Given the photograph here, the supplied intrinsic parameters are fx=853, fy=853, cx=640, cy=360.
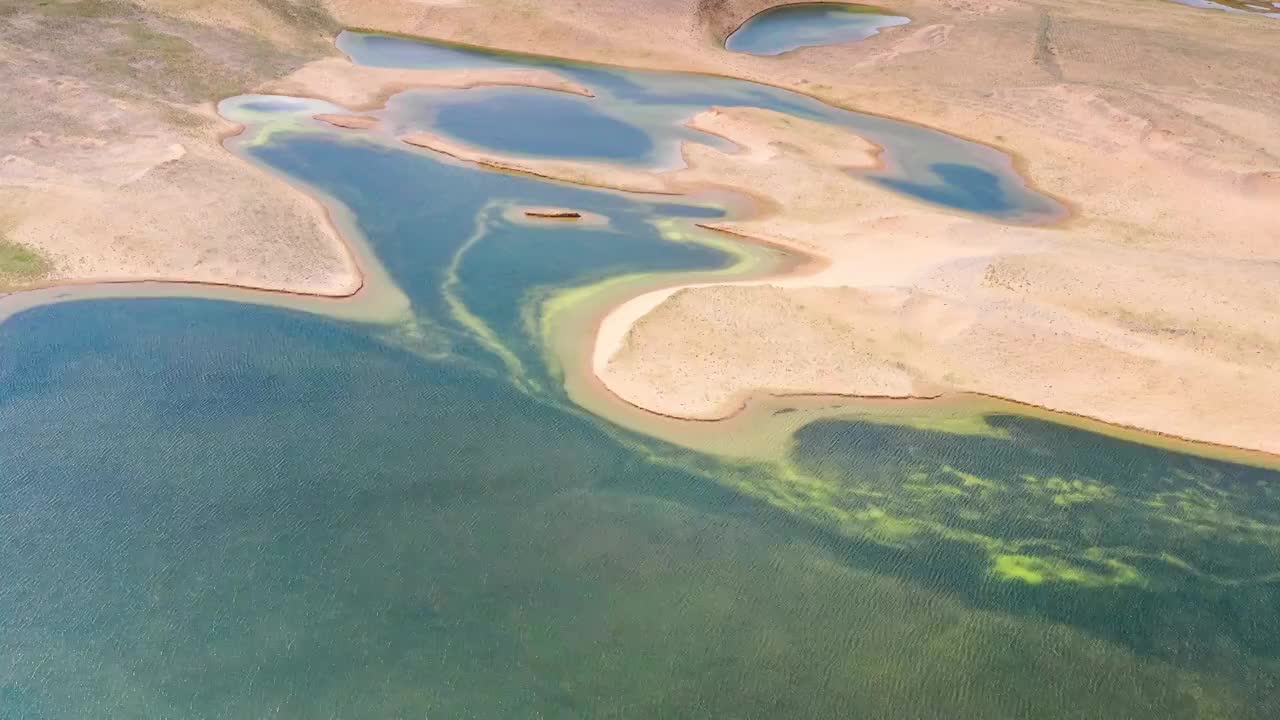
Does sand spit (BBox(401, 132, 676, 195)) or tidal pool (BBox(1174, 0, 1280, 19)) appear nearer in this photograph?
sand spit (BBox(401, 132, 676, 195))

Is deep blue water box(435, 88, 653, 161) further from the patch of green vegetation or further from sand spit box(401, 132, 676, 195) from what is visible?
the patch of green vegetation

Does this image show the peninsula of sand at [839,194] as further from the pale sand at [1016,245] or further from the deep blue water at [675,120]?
the deep blue water at [675,120]

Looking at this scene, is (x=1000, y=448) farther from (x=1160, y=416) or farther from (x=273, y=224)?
(x=273, y=224)

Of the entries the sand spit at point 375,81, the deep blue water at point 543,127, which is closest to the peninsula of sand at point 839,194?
the sand spit at point 375,81

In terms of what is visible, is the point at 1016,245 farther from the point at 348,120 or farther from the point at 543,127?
the point at 348,120

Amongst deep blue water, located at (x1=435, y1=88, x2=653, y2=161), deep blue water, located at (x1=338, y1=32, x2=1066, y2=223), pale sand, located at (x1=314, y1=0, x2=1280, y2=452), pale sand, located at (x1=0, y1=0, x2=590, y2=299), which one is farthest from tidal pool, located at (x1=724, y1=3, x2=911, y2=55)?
deep blue water, located at (x1=435, y1=88, x2=653, y2=161)

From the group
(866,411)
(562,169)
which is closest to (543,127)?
(562,169)
